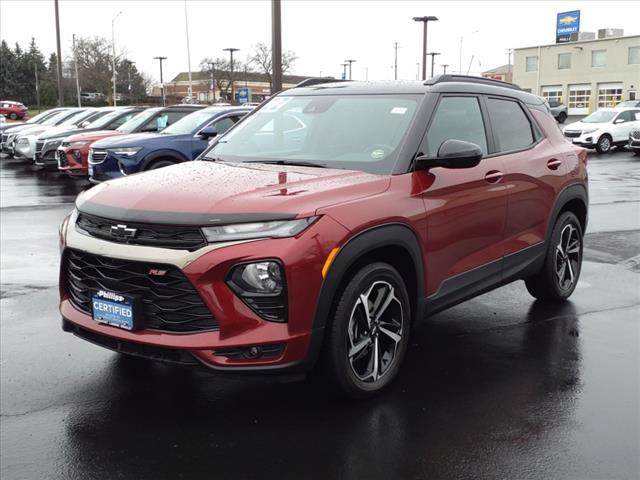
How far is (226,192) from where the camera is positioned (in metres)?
3.81

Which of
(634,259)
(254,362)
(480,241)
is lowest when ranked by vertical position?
(634,259)

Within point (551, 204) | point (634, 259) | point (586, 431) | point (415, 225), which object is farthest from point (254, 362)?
point (634, 259)

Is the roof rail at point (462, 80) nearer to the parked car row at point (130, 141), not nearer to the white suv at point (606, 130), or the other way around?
the parked car row at point (130, 141)

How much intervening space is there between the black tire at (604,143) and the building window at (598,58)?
52057mm

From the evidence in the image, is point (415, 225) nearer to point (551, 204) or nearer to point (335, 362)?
point (335, 362)

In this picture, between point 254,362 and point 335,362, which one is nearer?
point 254,362

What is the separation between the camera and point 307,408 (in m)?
4.09

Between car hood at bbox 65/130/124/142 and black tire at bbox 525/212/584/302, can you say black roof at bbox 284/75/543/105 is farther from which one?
car hood at bbox 65/130/124/142

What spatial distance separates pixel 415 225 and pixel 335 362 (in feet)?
3.18

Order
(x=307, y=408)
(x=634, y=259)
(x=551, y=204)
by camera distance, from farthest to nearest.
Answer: (x=634, y=259)
(x=551, y=204)
(x=307, y=408)

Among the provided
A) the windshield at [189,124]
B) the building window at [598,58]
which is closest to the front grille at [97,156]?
the windshield at [189,124]

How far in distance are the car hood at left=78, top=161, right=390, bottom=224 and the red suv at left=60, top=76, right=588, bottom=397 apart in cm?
1

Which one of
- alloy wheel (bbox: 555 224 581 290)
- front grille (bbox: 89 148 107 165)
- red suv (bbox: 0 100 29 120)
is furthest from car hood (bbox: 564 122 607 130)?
red suv (bbox: 0 100 29 120)

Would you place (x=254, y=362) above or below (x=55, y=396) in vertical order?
above
